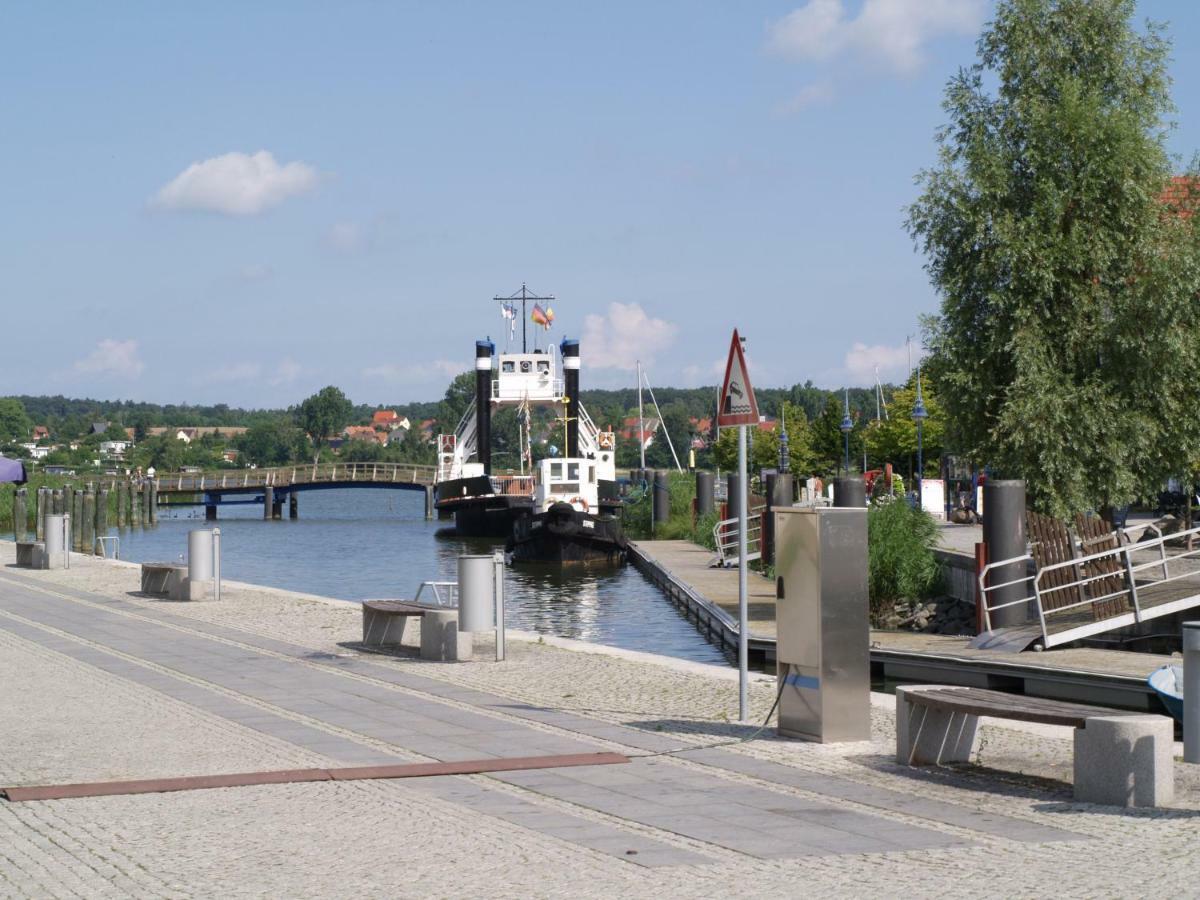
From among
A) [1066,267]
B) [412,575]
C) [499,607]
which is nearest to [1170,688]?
[499,607]

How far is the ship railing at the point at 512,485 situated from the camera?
197ft

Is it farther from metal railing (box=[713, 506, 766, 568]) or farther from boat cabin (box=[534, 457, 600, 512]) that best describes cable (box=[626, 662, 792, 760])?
boat cabin (box=[534, 457, 600, 512])

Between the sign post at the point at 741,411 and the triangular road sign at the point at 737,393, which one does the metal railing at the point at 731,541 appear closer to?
the sign post at the point at 741,411

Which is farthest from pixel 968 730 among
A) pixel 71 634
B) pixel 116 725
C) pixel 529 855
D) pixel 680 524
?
pixel 680 524

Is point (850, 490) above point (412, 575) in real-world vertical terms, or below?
above

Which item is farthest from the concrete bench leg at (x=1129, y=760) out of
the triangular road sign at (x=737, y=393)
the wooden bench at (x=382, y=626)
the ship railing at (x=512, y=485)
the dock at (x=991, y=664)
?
the ship railing at (x=512, y=485)

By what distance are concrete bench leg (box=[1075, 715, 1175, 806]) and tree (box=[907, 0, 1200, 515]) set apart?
17.0 metres

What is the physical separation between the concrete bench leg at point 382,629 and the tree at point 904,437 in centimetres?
4550

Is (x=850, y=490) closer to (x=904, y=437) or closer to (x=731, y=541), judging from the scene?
(x=731, y=541)

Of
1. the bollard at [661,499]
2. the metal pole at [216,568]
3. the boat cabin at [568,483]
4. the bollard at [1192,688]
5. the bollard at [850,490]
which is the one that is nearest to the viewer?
the bollard at [1192,688]

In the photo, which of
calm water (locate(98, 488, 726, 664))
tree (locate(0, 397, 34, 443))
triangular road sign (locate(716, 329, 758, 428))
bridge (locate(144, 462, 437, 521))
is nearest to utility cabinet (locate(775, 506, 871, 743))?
triangular road sign (locate(716, 329, 758, 428))

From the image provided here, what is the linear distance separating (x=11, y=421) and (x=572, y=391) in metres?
128

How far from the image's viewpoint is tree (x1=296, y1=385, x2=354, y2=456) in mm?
187750

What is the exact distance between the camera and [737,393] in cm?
1119
